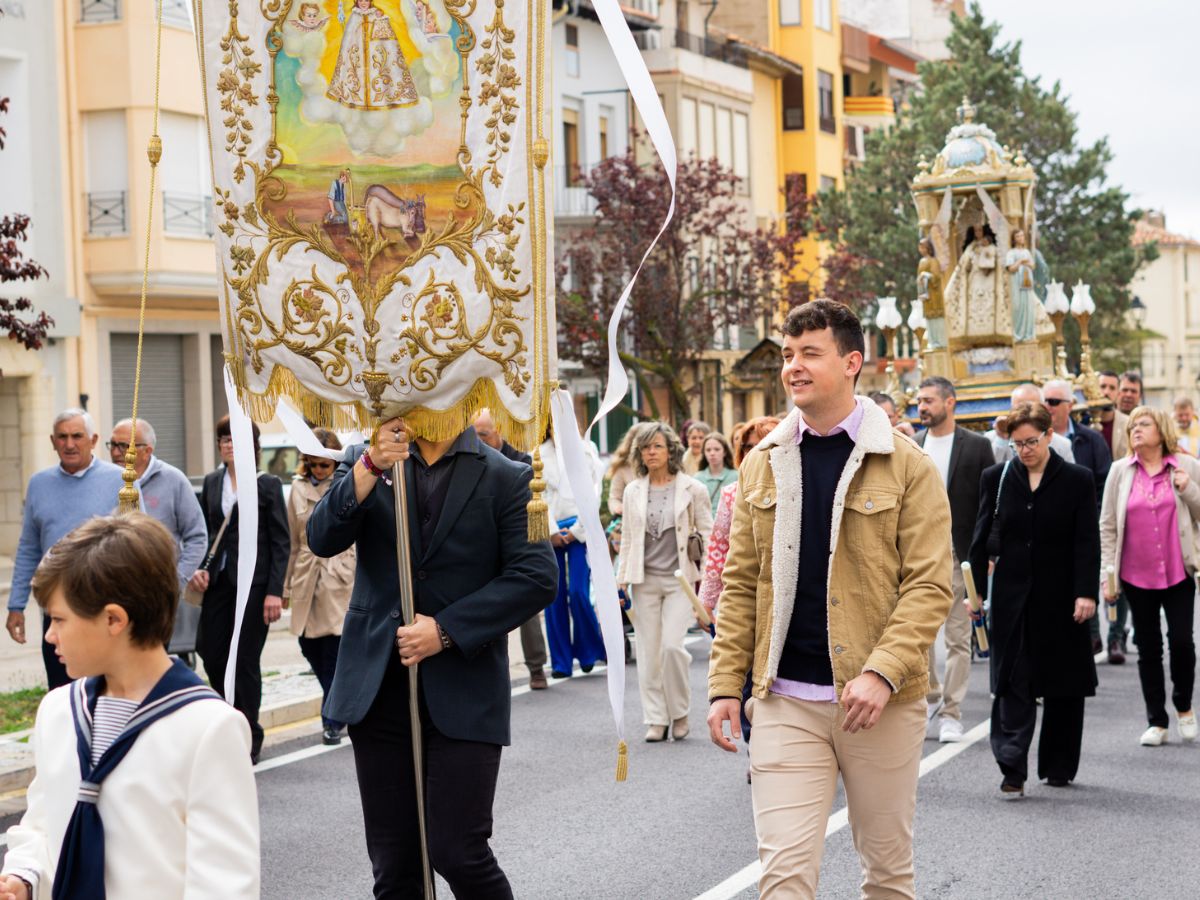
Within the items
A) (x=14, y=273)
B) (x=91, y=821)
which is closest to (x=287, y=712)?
(x=14, y=273)

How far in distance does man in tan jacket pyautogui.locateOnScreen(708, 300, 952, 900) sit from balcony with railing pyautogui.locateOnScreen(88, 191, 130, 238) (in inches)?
1068

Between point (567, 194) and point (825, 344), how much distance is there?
42.8 metres

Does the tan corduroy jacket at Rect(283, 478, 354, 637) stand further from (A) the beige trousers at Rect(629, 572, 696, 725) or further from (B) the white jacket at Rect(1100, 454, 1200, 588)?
(B) the white jacket at Rect(1100, 454, 1200, 588)

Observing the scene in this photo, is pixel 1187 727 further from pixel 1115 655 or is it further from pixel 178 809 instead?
pixel 178 809

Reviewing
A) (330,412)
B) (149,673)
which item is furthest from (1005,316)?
(149,673)

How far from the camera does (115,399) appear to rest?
31516 mm

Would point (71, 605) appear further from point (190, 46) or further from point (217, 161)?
point (190, 46)

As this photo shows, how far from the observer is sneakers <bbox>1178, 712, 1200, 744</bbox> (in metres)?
10.9

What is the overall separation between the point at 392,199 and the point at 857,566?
5.81 ft

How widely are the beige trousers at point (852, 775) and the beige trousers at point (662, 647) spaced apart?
5.67 m

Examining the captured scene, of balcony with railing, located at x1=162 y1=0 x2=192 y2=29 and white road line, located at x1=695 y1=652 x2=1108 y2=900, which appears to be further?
balcony with railing, located at x1=162 y1=0 x2=192 y2=29

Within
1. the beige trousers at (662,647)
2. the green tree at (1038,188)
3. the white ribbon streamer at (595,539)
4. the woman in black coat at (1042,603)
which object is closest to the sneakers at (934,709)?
the beige trousers at (662,647)

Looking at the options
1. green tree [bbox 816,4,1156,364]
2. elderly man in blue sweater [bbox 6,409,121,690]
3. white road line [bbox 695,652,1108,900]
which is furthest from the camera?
green tree [bbox 816,4,1156,364]

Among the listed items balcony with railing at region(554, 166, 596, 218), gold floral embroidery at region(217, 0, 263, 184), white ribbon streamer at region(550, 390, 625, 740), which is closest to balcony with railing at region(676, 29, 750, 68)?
balcony with railing at region(554, 166, 596, 218)
